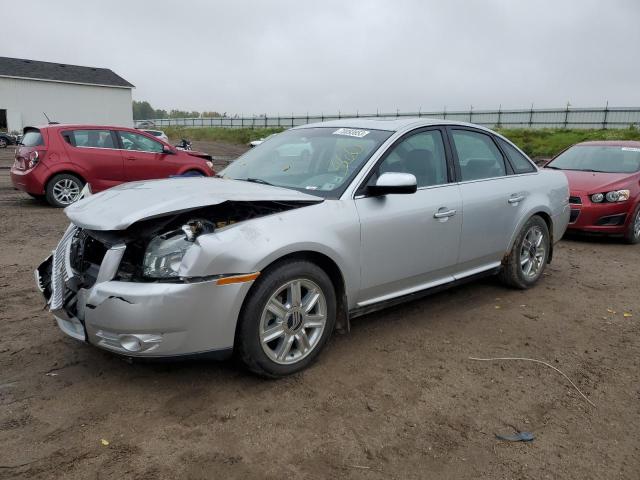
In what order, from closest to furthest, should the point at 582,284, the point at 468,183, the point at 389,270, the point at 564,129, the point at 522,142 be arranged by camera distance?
the point at 389,270, the point at 468,183, the point at 582,284, the point at 522,142, the point at 564,129

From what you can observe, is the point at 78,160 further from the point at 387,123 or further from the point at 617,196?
the point at 617,196

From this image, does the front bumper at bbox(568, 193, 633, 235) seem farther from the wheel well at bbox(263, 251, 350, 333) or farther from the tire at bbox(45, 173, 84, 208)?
the tire at bbox(45, 173, 84, 208)

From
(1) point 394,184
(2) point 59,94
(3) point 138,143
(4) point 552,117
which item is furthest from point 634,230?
(2) point 59,94

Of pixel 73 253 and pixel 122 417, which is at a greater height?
pixel 73 253

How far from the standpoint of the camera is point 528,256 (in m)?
5.38

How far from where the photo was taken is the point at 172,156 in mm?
10992

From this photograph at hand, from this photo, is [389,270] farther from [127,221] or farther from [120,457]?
[120,457]

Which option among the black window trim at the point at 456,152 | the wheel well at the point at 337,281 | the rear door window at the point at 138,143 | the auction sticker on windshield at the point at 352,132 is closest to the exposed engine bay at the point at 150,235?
the wheel well at the point at 337,281

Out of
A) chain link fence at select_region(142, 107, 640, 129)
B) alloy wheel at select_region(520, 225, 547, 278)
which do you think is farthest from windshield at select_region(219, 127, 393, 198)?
chain link fence at select_region(142, 107, 640, 129)

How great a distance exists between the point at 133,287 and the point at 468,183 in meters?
2.92

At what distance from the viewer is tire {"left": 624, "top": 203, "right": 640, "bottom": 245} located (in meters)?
7.83

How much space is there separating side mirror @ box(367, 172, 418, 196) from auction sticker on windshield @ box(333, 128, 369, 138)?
69cm

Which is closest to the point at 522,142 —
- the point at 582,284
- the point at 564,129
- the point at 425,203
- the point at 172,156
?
the point at 564,129

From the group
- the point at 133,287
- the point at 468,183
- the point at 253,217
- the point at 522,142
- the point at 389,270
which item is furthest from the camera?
the point at 522,142
